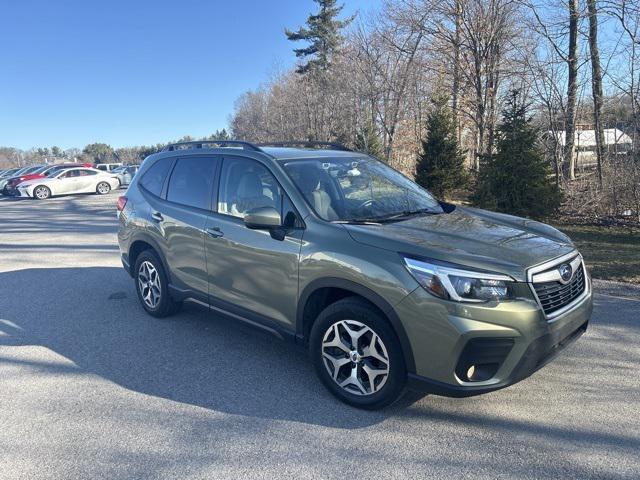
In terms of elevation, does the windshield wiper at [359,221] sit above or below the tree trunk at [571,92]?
below

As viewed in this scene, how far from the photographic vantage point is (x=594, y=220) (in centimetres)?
1144

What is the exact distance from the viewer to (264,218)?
3461 millimetres

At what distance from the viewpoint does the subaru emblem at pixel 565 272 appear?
10.2ft

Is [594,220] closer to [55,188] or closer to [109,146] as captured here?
[55,188]

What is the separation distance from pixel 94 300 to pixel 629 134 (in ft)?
38.3

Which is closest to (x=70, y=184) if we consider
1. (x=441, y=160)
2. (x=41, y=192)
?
(x=41, y=192)

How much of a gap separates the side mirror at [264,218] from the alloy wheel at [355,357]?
34.2 inches

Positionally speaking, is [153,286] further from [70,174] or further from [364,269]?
[70,174]

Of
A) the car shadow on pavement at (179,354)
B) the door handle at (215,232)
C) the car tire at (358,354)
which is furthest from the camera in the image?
the door handle at (215,232)

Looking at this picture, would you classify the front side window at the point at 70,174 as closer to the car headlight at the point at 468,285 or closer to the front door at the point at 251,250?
the front door at the point at 251,250

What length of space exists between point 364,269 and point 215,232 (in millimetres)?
1656

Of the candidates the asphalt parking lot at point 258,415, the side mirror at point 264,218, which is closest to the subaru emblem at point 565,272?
the asphalt parking lot at point 258,415

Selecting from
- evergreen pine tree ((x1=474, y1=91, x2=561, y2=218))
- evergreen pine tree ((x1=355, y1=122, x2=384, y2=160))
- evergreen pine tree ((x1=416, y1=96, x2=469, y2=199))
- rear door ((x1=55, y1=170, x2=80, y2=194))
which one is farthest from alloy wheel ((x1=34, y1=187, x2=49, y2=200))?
evergreen pine tree ((x1=474, y1=91, x2=561, y2=218))

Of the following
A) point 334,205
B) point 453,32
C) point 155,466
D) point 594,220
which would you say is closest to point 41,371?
point 155,466
